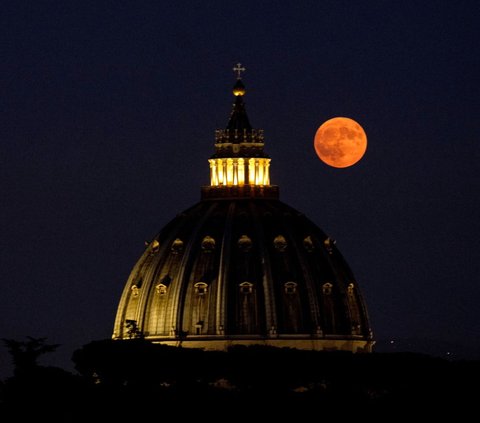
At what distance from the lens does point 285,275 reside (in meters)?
134

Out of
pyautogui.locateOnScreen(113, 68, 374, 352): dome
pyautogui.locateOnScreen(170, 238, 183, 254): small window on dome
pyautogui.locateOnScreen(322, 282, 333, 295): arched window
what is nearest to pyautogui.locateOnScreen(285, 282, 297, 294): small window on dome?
pyautogui.locateOnScreen(113, 68, 374, 352): dome

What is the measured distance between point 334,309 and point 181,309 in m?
9.39

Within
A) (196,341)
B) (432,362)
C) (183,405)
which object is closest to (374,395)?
(432,362)

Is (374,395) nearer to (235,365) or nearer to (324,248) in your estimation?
(235,365)

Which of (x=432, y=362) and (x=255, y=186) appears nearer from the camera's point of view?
(x=432, y=362)

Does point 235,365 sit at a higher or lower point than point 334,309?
lower

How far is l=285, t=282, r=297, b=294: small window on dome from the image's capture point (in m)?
134

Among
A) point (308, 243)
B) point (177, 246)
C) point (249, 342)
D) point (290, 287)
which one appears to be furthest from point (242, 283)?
point (308, 243)

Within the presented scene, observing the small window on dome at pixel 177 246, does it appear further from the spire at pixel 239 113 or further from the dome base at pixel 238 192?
the spire at pixel 239 113

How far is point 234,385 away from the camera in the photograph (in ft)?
313

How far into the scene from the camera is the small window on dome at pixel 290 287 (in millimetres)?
133750

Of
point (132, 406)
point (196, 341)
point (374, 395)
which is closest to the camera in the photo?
point (132, 406)

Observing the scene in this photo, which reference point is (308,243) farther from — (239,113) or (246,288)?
(239,113)

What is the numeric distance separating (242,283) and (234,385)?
128 feet
